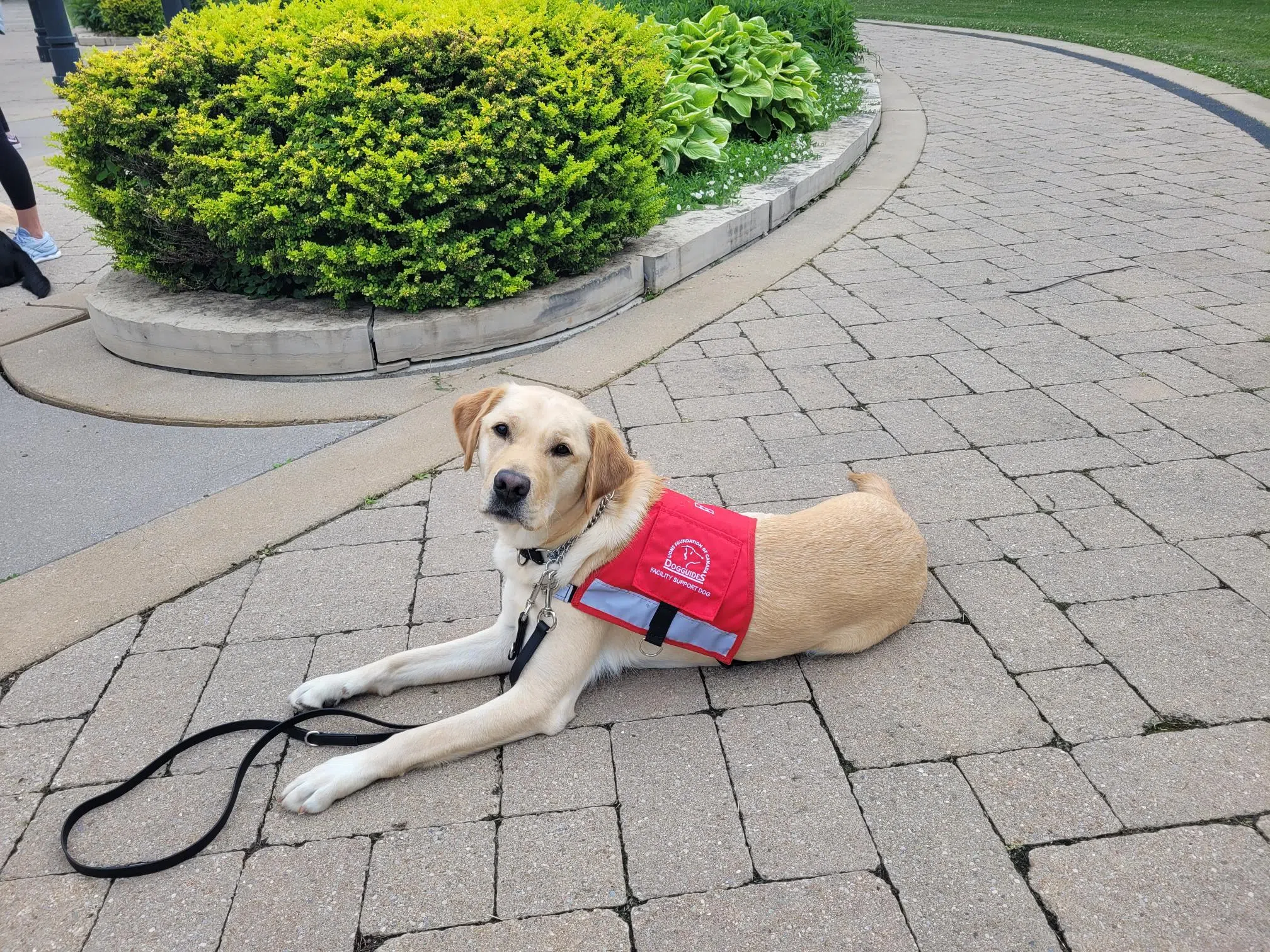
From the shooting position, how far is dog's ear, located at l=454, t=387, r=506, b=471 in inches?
115

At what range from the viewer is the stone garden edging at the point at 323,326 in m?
5.08

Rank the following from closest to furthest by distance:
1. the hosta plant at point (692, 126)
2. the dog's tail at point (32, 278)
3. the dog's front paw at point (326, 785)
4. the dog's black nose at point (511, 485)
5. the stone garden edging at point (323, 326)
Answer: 1. the dog's front paw at point (326, 785)
2. the dog's black nose at point (511, 485)
3. the stone garden edging at point (323, 326)
4. the dog's tail at point (32, 278)
5. the hosta plant at point (692, 126)

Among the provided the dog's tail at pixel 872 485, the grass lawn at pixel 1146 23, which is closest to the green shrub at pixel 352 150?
the dog's tail at pixel 872 485

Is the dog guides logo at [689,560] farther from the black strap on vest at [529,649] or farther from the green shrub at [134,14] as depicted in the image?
the green shrub at [134,14]

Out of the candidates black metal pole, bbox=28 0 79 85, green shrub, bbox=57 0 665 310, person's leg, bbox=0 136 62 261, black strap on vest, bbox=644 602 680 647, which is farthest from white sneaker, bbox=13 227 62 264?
black strap on vest, bbox=644 602 680 647

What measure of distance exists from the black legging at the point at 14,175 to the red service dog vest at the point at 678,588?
248 inches

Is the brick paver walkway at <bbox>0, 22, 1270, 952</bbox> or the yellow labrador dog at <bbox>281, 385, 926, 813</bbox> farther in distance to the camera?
the yellow labrador dog at <bbox>281, 385, 926, 813</bbox>

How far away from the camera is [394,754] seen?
2.56 m

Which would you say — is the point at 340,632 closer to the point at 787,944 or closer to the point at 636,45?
the point at 787,944

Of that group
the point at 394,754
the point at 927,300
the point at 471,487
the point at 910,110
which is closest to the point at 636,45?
the point at 927,300

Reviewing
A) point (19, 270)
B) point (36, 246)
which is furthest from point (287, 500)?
point (36, 246)

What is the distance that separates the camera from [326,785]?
8.21ft

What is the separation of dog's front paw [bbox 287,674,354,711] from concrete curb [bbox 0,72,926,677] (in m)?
0.94

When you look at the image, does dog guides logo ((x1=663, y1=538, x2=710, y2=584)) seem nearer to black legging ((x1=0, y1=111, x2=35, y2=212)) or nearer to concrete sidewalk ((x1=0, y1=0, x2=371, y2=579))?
concrete sidewalk ((x1=0, y1=0, x2=371, y2=579))
